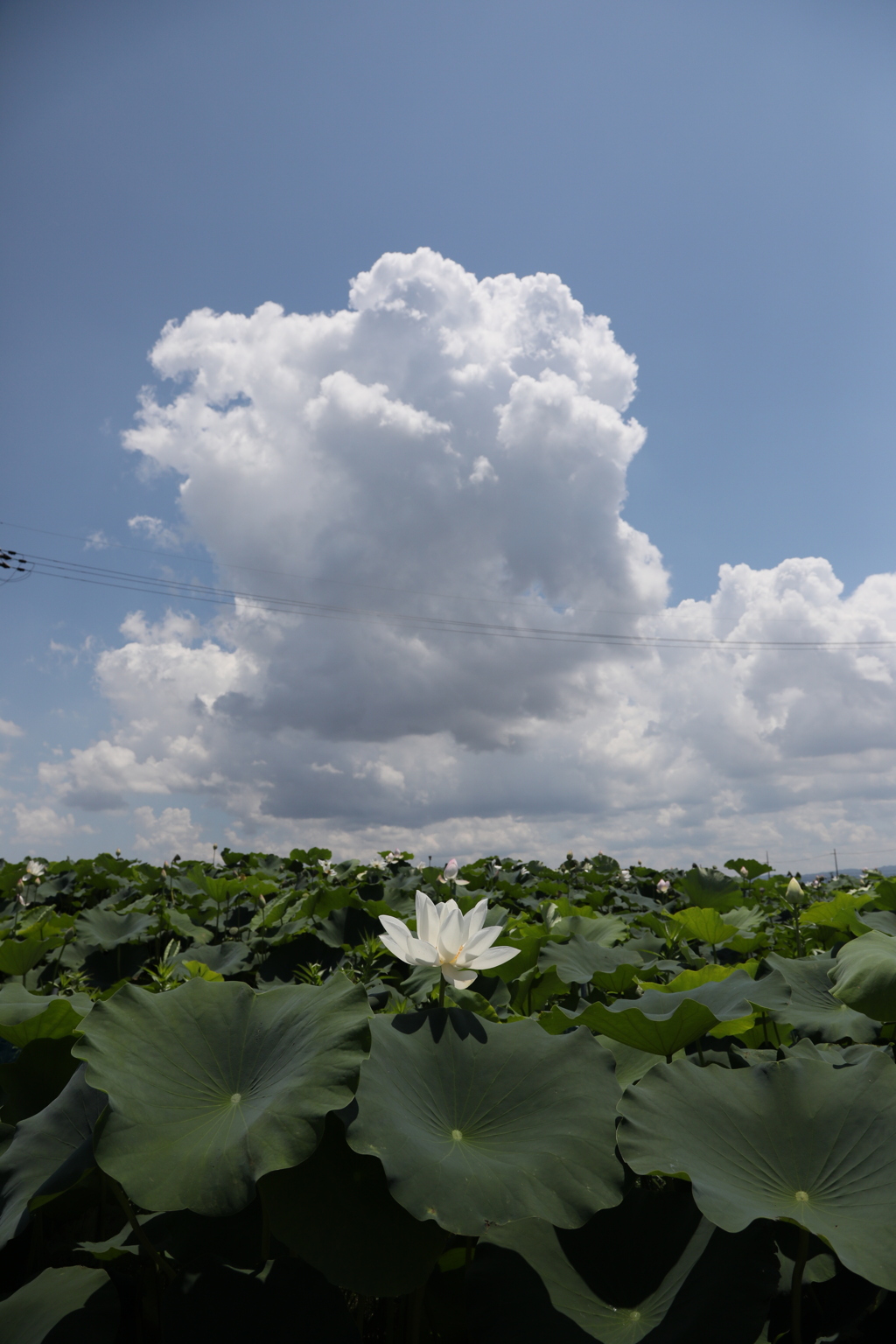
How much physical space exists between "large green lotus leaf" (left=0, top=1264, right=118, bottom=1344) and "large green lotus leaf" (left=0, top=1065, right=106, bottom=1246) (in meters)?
0.10

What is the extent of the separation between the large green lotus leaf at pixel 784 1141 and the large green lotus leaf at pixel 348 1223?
0.32 meters

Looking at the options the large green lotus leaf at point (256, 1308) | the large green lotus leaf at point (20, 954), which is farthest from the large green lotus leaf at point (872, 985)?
the large green lotus leaf at point (20, 954)

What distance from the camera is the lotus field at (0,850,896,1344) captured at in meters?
0.93

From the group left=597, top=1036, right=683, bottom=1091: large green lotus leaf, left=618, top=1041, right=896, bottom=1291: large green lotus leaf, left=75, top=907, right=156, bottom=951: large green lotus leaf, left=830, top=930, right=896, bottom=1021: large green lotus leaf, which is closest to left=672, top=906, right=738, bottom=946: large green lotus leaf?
left=830, top=930, right=896, bottom=1021: large green lotus leaf

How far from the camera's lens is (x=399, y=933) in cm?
Result: 147

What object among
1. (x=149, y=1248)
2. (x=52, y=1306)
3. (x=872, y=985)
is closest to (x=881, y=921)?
(x=872, y=985)

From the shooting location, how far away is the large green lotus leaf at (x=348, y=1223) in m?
0.92

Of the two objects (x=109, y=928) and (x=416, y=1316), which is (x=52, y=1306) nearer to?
(x=416, y=1316)

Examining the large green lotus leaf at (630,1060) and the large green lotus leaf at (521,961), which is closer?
the large green lotus leaf at (630,1060)

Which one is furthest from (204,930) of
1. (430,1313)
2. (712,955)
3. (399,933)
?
(430,1313)

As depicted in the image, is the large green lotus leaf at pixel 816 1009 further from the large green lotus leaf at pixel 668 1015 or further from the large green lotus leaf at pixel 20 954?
the large green lotus leaf at pixel 20 954

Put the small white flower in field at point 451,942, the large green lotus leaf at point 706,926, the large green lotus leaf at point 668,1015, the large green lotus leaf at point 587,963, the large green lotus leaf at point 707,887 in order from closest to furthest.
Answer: the large green lotus leaf at point 668,1015
the small white flower in field at point 451,942
the large green lotus leaf at point 587,963
the large green lotus leaf at point 706,926
the large green lotus leaf at point 707,887

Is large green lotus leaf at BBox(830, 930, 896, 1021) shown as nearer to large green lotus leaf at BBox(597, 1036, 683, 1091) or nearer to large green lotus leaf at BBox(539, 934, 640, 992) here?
large green lotus leaf at BBox(597, 1036, 683, 1091)

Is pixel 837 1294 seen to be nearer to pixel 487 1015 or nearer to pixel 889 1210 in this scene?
pixel 889 1210
